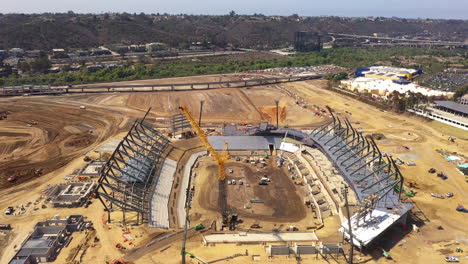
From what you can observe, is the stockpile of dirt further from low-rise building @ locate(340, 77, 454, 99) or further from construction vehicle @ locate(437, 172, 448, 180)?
low-rise building @ locate(340, 77, 454, 99)

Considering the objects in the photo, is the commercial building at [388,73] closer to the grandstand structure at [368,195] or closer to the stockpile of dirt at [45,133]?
the grandstand structure at [368,195]

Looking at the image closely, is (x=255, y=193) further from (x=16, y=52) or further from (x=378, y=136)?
(x=16, y=52)

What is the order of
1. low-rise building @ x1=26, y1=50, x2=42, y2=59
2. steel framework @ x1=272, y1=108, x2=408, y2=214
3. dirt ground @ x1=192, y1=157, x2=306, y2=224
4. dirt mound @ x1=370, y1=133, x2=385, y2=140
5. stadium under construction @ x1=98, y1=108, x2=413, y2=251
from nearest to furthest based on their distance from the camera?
1. stadium under construction @ x1=98, y1=108, x2=413, y2=251
2. steel framework @ x1=272, y1=108, x2=408, y2=214
3. dirt ground @ x1=192, y1=157, x2=306, y2=224
4. dirt mound @ x1=370, y1=133, x2=385, y2=140
5. low-rise building @ x1=26, y1=50, x2=42, y2=59

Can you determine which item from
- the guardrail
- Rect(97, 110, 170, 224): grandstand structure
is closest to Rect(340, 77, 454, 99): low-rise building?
the guardrail

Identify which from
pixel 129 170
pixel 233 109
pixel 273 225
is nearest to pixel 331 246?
pixel 273 225

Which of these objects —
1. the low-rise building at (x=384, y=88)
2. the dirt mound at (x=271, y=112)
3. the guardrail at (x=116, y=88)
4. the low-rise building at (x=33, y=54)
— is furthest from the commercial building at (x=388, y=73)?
the low-rise building at (x=33, y=54)

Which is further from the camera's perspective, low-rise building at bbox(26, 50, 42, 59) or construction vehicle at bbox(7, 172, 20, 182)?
low-rise building at bbox(26, 50, 42, 59)

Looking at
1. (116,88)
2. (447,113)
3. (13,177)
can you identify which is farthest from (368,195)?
(116,88)
